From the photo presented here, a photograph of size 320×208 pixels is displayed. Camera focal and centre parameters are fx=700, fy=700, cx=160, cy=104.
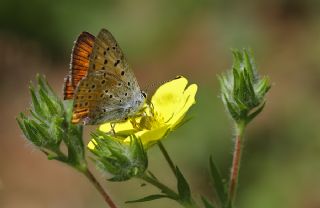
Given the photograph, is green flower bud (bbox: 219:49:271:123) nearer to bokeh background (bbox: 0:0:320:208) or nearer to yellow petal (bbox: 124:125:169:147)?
yellow petal (bbox: 124:125:169:147)

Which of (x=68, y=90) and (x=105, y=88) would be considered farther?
(x=105, y=88)

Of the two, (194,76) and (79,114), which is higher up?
(79,114)

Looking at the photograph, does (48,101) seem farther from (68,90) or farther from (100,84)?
(100,84)

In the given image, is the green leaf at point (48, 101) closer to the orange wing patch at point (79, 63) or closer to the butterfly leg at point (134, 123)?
the orange wing patch at point (79, 63)

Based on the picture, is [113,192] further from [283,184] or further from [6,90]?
[6,90]

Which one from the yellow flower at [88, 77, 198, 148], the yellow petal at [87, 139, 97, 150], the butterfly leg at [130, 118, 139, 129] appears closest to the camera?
the yellow petal at [87, 139, 97, 150]

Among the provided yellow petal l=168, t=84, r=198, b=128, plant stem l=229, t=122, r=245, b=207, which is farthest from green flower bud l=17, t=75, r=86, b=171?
plant stem l=229, t=122, r=245, b=207

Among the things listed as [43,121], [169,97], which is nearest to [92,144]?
[43,121]
